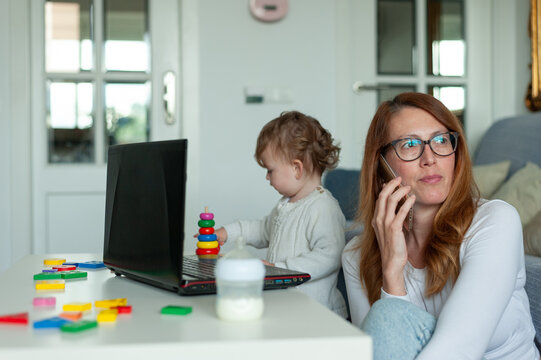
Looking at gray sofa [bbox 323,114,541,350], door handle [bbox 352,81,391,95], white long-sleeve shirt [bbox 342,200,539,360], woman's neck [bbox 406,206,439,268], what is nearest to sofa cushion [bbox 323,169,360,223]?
gray sofa [bbox 323,114,541,350]

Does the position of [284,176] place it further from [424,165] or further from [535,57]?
[535,57]

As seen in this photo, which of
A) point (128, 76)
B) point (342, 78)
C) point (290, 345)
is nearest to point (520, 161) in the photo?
point (342, 78)

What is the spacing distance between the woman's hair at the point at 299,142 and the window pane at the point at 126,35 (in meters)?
1.66

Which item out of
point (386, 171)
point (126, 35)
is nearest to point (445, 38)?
point (126, 35)

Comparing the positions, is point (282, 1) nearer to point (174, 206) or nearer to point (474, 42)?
point (474, 42)

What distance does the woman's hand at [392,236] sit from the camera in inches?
52.2

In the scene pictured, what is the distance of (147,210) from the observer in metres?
1.16

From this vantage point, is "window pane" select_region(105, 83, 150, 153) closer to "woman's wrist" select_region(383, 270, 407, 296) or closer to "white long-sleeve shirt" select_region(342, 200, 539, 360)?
"white long-sleeve shirt" select_region(342, 200, 539, 360)

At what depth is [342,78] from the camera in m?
3.59

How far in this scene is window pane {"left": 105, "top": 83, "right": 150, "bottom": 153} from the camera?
11.4ft

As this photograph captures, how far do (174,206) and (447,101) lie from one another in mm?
2949

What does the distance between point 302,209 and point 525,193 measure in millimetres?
939

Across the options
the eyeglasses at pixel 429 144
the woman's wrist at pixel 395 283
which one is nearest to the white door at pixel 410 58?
the eyeglasses at pixel 429 144

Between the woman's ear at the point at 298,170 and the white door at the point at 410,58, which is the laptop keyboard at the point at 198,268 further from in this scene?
the white door at the point at 410,58
